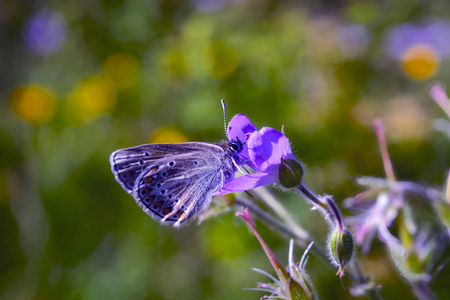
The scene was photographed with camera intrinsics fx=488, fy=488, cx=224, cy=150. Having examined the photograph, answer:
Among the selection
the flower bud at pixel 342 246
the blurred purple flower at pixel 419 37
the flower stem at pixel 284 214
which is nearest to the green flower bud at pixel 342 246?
the flower bud at pixel 342 246

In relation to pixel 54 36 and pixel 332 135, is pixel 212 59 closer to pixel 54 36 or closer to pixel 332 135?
pixel 332 135

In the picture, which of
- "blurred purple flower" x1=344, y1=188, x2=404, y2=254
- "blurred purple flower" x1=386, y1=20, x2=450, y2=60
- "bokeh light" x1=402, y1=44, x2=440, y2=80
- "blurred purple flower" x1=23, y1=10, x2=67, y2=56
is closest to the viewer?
"blurred purple flower" x1=344, y1=188, x2=404, y2=254

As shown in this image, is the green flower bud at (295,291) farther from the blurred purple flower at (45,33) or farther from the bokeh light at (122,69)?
the blurred purple flower at (45,33)

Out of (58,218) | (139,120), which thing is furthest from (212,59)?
(58,218)

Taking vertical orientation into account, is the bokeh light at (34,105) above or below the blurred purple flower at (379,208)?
below

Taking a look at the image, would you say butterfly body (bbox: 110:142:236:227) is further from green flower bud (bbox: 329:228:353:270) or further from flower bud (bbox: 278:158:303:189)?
green flower bud (bbox: 329:228:353:270)

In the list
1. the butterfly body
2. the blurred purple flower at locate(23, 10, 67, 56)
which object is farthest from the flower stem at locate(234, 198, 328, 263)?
the blurred purple flower at locate(23, 10, 67, 56)

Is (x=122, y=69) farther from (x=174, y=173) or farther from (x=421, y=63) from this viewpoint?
(x=174, y=173)

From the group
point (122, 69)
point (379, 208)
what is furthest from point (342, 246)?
point (122, 69)
